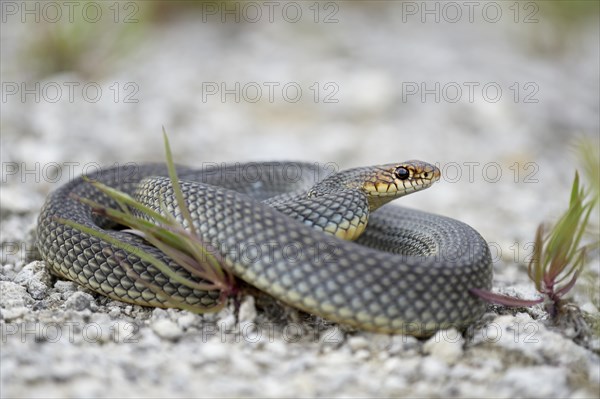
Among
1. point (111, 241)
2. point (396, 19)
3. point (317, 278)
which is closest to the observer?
point (317, 278)

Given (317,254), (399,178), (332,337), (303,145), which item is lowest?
(332,337)

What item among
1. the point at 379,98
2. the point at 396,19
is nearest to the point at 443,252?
the point at 379,98

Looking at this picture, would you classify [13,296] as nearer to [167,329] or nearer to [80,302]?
[80,302]

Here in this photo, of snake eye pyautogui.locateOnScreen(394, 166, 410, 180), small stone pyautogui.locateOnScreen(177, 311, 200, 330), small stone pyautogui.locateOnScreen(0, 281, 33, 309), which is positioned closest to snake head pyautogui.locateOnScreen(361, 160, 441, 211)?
snake eye pyautogui.locateOnScreen(394, 166, 410, 180)

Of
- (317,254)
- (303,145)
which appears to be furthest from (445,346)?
(303,145)

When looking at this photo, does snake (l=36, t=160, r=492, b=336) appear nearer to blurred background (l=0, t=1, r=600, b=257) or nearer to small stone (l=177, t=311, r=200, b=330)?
small stone (l=177, t=311, r=200, b=330)

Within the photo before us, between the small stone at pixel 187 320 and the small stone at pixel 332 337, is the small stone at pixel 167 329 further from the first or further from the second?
the small stone at pixel 332 337

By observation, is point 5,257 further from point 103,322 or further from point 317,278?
point 317,278
